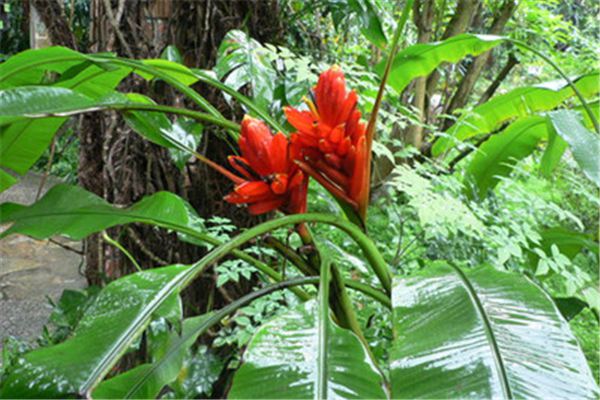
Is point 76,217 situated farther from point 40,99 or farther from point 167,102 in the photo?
point 167,102

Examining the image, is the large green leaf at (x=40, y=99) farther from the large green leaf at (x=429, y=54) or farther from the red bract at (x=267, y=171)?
the large green leaf at (x=429, y=54)

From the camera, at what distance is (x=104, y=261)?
1492 millimetres

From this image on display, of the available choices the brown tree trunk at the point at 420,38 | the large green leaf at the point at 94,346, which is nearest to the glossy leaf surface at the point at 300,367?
the large green leaf at the point at 94,346

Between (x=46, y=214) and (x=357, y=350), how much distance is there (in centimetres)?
51

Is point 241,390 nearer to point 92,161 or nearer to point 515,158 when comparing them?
point 515,158

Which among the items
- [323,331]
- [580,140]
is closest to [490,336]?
[323,331]

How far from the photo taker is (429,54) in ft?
3.59

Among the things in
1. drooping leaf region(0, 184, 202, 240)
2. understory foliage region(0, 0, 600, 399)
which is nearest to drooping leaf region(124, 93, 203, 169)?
understory foliage region(0, 0, 600, 399)

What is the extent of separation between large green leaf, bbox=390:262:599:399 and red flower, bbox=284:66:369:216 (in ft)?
0.46

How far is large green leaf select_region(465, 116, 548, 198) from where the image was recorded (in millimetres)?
1245

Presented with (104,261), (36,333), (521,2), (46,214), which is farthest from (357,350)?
(36,333)

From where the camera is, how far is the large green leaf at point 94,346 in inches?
18.8

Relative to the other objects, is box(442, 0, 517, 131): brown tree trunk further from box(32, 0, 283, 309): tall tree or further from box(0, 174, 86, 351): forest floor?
box(0, 174, 86, 351): forest floor

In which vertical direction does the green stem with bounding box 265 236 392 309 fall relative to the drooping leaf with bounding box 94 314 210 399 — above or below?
above
